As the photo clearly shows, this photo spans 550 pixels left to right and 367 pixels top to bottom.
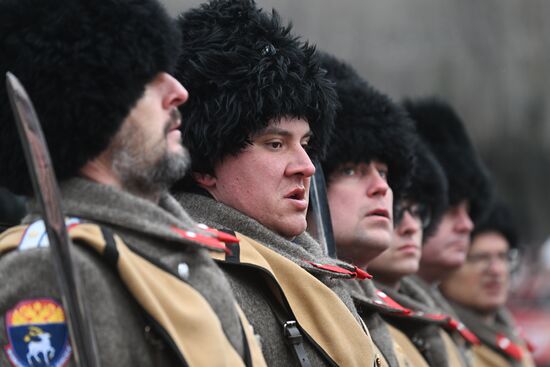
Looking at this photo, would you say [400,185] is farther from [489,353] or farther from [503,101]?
[503,101]

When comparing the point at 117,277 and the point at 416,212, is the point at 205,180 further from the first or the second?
the point at 416,212

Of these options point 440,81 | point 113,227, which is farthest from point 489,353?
point 440,81

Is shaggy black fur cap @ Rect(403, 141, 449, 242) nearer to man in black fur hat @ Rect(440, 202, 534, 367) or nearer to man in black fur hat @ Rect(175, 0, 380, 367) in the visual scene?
man in black fur hat @ Rect(440, 202, 534, 367)

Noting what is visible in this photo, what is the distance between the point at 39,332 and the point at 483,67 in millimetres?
13726

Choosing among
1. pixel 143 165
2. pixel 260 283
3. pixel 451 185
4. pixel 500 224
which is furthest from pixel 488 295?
pixel 143 165

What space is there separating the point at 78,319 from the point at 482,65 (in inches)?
544

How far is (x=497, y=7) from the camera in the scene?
634 inches

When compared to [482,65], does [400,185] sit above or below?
below

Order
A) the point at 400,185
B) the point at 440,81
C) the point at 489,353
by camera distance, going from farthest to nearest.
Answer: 1. the point at 440,81
2. the point at 489,353
3. the point at 400,185

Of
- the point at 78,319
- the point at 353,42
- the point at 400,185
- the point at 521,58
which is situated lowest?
the point at 78,319

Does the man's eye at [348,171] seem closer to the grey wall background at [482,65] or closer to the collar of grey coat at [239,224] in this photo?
the collar of grey coat at [239,224]

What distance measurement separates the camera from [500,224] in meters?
8.12

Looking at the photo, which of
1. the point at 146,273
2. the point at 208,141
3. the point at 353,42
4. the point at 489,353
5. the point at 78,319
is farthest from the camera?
the point at 353,42

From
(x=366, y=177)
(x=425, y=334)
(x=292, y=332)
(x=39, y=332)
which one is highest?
(x=366, y=177)
